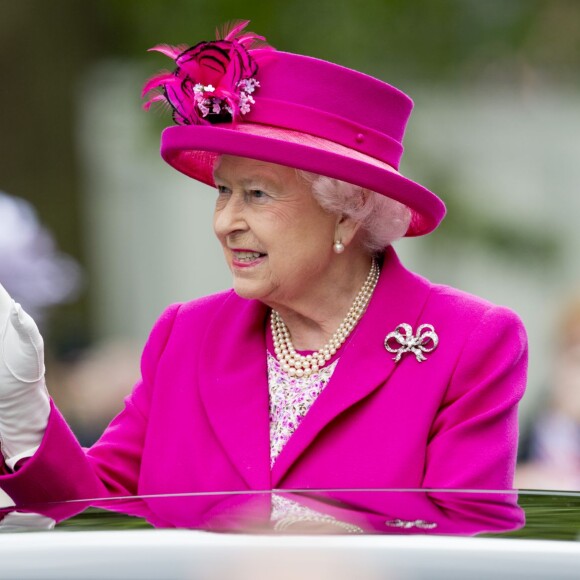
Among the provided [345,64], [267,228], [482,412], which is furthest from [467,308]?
[345,64]

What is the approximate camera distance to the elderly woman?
300cm

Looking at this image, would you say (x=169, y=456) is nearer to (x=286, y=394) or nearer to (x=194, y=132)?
(x=286, y=394)

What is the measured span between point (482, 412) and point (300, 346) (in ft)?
1.59

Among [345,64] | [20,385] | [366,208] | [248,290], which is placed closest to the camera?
[20,385]

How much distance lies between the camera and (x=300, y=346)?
3285 millimetres

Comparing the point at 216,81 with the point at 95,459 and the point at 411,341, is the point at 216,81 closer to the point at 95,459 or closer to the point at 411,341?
the point at 411,341

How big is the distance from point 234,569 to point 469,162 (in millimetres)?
7185

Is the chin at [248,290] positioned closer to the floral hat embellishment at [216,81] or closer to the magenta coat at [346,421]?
the magenta coat at [346,421]

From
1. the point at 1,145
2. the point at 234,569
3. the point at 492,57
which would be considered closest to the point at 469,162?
the point at 492,57

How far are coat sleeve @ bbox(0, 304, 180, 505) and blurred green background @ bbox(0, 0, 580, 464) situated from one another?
439cm

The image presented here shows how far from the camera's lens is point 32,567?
1755mm

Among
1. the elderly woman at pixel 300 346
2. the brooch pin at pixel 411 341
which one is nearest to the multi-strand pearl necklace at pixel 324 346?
the elderly woman at pixel 300 346

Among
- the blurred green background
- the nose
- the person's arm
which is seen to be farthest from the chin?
the blurred green background

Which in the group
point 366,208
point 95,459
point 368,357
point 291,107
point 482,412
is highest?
point 291,107
